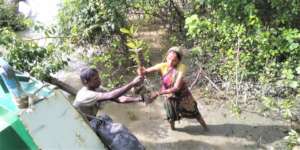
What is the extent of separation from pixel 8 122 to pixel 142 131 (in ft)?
9.61

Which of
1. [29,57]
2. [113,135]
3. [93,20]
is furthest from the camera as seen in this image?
[93,20]

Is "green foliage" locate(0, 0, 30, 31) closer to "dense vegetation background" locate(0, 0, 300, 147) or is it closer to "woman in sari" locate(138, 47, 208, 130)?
"dense vegetation background" locate(0, 0, 300, 147)

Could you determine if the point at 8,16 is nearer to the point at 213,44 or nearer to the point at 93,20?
the point at 93,20

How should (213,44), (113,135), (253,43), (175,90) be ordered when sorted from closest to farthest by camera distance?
(113,135), (175,90), (253,43), (213,44)

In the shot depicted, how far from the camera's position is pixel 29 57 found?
20.2ft

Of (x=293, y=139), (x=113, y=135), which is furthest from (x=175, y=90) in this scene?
(x=293, y=139)

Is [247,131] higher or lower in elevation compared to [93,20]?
lower

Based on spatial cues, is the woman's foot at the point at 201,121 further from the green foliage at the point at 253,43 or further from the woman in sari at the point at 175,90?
the green foliage at the point at 253,43

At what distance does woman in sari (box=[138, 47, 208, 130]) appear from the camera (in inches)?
199

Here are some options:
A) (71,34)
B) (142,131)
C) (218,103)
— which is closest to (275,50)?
(218,103)

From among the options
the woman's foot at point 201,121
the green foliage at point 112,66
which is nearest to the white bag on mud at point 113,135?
the woman's foot at point 201,121

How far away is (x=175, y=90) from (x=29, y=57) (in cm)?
238

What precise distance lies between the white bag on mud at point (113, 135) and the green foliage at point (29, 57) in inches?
85.0

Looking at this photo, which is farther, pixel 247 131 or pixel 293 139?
pixel 247 131
